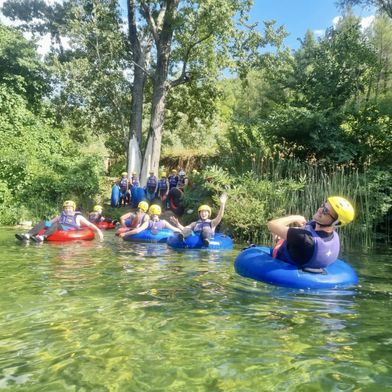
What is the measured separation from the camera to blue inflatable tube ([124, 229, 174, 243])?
458 inches

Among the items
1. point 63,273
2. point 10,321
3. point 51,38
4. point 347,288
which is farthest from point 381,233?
point 51,38

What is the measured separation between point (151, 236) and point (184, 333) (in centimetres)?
752

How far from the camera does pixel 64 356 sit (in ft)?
12.1

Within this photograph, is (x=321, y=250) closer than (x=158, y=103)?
Yes

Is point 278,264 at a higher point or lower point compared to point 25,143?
lower

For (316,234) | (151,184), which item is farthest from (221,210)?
(151,184)

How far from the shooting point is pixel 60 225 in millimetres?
11430

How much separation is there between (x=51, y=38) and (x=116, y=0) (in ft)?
23.9

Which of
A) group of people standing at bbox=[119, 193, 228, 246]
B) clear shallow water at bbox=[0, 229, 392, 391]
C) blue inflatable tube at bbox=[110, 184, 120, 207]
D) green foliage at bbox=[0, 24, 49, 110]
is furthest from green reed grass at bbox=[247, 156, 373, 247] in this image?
green foliage at bbox=[0, 24, 49, 110]

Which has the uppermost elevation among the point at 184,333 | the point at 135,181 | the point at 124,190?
the point at 135,181

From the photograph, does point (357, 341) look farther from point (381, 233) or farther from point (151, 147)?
point (151, 147)

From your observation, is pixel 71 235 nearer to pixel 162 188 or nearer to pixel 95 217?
pixel 95 217

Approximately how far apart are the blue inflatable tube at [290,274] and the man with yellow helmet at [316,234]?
5.1 inches

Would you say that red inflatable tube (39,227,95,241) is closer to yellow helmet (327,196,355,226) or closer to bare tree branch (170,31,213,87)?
yellow helmet (327,196,355,226)
